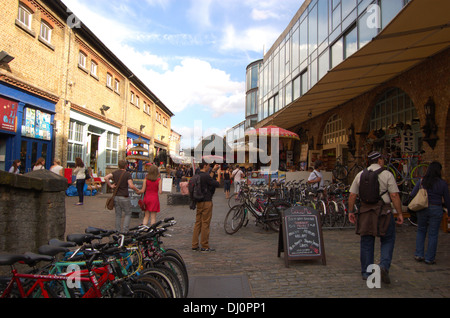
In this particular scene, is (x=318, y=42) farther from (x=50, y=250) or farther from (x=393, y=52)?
(x=50, y=250)

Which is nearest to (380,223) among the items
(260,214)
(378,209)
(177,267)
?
(378,209)

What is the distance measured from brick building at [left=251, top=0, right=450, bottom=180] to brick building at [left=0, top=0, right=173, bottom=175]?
424 inches

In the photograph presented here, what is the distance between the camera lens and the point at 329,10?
47.2 ft

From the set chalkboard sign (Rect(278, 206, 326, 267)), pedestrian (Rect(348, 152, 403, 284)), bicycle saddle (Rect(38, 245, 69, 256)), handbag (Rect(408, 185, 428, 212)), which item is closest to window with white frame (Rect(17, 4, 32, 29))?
bicycle saddle (Rect(38, 245, 69, 256))

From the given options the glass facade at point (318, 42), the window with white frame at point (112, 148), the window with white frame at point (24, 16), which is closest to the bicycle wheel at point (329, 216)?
the glass facade at point (318, 42)

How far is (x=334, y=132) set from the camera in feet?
→ 56.8

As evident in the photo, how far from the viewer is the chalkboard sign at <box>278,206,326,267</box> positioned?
197 inches

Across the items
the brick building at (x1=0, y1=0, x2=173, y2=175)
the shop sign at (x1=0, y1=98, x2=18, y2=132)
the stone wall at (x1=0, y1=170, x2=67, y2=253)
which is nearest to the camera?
the stone wall at (x1=0, y1=170, x2=67, y2=253)

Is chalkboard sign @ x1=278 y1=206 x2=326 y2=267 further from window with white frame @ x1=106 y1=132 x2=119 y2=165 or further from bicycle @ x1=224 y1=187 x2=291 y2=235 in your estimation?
window with white frame @ x1=106 y1=132 x2=119 y2=165

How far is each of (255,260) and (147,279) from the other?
2854 millimetres

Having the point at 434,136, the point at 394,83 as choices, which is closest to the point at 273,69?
the point at 394,83

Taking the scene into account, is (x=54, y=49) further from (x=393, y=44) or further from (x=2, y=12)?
(x=393, y=44)

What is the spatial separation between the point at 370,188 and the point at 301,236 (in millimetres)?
1439

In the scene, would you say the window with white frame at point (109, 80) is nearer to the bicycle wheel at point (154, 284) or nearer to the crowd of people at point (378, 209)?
the crowd of people at point (378, 209)
